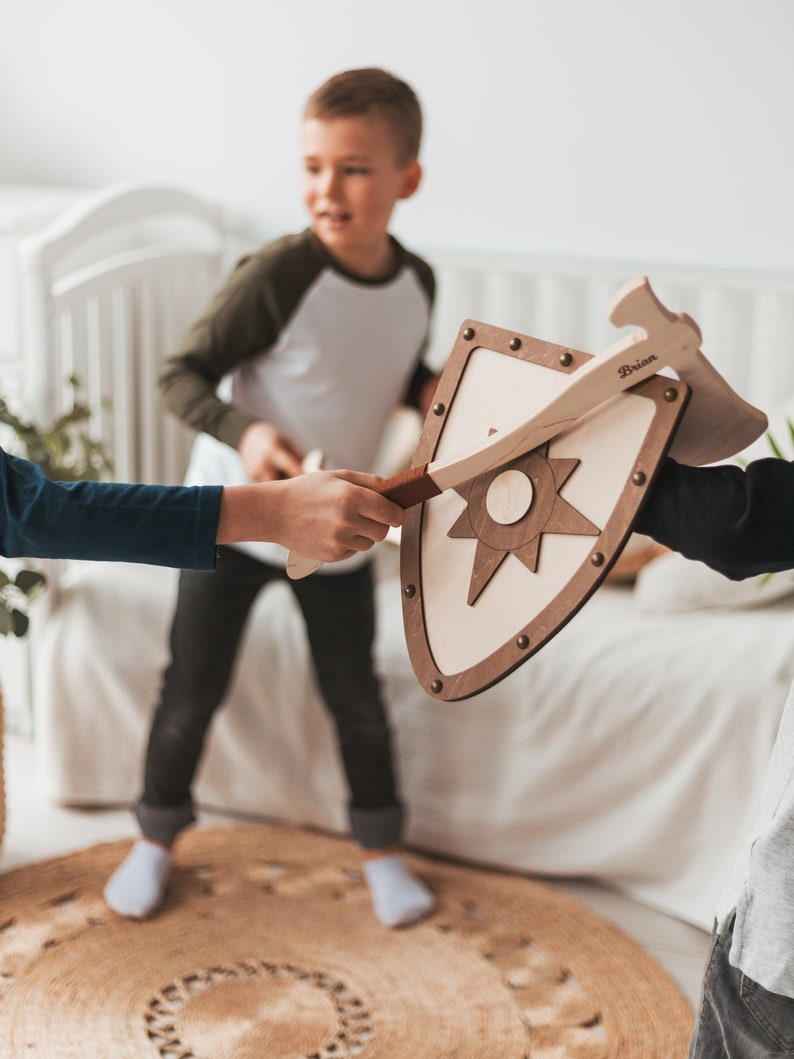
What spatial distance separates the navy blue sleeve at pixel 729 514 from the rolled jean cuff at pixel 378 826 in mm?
778

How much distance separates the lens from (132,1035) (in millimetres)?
1247

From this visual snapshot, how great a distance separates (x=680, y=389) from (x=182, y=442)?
1.37 m

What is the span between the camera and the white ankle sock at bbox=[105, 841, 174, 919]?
1432 millimetres

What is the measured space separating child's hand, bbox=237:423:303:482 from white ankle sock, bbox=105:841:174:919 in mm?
513

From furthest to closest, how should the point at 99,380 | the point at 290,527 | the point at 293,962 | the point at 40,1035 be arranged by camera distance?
the point at 99,380 → the point at 293,962 → the point at 40,1035 → the point at 290,527

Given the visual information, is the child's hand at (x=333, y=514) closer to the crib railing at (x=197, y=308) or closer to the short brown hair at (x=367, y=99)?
the short brown hair at (x=367, y=99)

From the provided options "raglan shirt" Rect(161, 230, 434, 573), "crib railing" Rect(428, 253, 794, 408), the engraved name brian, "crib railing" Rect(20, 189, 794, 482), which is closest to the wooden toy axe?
the engraved name brian

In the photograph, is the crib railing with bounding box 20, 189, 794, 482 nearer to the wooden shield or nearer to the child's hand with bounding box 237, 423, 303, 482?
the child's hand with bounding box 237, 423, 303, 482

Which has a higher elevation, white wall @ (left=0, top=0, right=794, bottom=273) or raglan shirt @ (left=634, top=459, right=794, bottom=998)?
white wall @ (left=0, top=0, right=794, bottom=273)

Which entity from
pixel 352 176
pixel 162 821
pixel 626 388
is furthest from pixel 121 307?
pixel 626 388

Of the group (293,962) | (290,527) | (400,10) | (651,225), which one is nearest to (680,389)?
(290,527)

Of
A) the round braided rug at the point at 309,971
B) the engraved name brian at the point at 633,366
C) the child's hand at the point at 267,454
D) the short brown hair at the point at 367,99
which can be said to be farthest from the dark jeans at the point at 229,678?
the engraved name brian at the point at 633,366

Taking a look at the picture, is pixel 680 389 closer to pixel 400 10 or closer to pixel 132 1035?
pixel 132 1035

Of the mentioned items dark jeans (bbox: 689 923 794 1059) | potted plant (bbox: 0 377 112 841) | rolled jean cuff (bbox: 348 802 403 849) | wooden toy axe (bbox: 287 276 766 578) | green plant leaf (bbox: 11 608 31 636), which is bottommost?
rolled jean cuff (bbox: 348 802 403 849)
